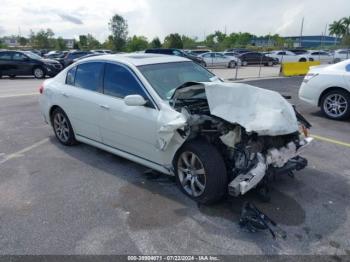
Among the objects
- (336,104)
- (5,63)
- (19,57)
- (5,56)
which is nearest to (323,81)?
(336,104)

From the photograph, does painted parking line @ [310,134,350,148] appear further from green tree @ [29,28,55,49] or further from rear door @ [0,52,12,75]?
green tree @ [29,28,55,49]

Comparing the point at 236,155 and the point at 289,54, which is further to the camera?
the point at 289,54

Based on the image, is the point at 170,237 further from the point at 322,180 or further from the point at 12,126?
the point at 12,126

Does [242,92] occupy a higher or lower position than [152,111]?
higher

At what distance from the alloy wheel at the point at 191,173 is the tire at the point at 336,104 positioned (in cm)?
505

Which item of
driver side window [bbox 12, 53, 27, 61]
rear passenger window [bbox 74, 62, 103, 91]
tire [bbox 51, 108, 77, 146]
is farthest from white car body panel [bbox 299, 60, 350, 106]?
driver side window [bbox 12, 53, 27, 61]

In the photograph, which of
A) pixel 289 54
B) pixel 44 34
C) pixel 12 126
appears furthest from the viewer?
pixel 44 34

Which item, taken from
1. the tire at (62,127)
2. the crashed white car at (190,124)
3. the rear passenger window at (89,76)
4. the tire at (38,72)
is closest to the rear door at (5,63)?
the tire at (38,72)

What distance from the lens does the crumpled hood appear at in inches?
123

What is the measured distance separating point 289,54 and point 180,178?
3475cm

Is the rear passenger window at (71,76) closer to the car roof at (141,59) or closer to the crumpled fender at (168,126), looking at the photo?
the car roof at (141,59)

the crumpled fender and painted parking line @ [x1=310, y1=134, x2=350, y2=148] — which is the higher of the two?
the crumpled fender

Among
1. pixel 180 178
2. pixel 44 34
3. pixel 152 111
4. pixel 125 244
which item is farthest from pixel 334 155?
pixel 44 34

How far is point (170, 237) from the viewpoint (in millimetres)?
2947
